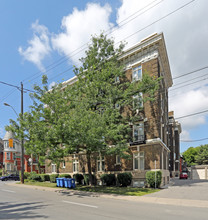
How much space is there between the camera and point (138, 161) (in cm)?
2273

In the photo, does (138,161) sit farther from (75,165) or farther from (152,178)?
(75,165)

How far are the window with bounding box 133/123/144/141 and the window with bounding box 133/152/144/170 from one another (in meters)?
1.66

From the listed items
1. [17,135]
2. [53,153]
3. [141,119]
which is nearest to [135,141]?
[141,119]

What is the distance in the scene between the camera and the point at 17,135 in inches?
724

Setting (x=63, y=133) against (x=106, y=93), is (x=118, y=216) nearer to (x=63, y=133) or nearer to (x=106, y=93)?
(x=63, y=133)

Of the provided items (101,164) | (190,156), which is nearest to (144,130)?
(101,164)

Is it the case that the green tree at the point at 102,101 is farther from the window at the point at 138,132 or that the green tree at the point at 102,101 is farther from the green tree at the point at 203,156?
the green tree at the point at 203,156

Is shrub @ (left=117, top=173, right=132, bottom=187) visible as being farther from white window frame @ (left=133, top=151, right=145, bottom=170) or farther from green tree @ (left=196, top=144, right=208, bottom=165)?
green tree @ (left=196, top=144, right=208, bottom=165)

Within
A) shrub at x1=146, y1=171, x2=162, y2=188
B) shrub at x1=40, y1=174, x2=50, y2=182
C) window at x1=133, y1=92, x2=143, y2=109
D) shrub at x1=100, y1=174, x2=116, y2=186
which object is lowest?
shrub at x1=40, y1=174, x2=50, y2=182

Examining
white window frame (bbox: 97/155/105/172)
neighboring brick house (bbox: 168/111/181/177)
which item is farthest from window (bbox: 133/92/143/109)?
neighboring brick house (bbox: 168/111/181/177)

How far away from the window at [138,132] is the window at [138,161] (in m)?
1.66

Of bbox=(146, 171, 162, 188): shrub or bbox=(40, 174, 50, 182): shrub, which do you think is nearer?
bbox=(146, 171, 162, 188): shrub

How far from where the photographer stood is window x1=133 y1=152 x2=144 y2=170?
22577 mm

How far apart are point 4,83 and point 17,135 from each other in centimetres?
464
